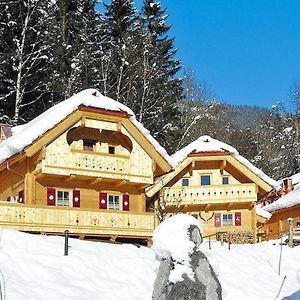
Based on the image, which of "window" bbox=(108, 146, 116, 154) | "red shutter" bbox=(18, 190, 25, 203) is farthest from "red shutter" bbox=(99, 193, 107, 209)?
"red shutter" bbox=(18, 190, 25, 203)

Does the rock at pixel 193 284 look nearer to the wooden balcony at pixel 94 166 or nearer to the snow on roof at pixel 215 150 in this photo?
the wooden balcony at pixel 94 166

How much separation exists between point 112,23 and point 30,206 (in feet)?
83.1

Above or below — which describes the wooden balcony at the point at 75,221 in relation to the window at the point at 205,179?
below

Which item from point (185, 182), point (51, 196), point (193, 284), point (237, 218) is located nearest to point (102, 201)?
point (51, 196)

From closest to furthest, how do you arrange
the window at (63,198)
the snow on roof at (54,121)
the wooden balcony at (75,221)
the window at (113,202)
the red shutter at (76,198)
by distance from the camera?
the wooden balcony at (75,221)
the snow on roof at (54,121)
the window at (63,198)
the red shutter at (76,198)
the window at (113,202)

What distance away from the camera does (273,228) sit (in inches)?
1777

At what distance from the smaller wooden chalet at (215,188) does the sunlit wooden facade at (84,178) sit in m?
4.49

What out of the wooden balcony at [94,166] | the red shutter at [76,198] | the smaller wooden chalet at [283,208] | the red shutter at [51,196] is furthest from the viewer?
the smaller wooden chalet at [283,208]

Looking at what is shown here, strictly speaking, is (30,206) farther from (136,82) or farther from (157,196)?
(136,82)

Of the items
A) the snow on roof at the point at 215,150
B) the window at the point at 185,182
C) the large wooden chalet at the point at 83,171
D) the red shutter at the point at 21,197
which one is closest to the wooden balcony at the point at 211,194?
the snow on roof at the point at 215,150

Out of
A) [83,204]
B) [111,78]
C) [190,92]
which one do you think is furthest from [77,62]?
[83,204]

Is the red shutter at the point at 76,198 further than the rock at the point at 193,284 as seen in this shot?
Yes

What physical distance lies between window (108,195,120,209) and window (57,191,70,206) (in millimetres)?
2264

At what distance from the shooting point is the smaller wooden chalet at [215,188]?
114ft
